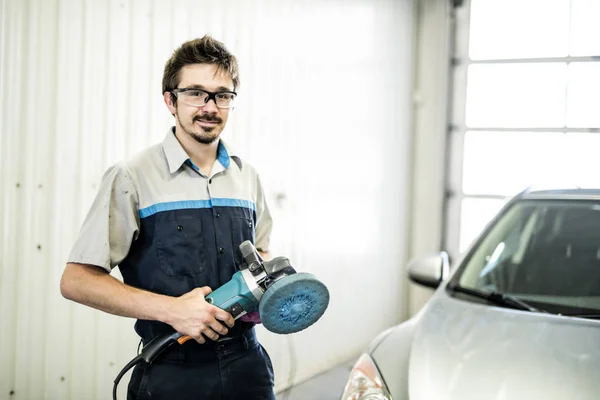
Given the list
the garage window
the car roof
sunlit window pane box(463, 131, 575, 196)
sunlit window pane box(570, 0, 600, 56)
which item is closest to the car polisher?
the car roof

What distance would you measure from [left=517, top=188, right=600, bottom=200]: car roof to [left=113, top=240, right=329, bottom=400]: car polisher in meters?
1.63

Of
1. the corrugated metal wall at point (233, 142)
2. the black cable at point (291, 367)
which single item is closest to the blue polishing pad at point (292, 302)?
the corrugated metal wall at point (233, 142)

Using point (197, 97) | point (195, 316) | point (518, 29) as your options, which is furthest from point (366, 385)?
point (518, 29)

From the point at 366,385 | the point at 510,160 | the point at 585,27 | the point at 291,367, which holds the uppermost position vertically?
the point at 585,27

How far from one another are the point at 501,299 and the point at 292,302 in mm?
1178

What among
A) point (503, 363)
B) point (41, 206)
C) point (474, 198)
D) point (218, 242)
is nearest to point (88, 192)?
point (41, 206)

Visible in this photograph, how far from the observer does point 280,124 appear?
5152mm

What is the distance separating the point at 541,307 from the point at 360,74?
3866 mm

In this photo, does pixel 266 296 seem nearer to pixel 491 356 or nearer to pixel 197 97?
pixel 197 97

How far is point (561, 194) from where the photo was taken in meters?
3.43

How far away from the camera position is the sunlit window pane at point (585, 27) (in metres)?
6.76

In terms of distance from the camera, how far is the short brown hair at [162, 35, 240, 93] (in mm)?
2287

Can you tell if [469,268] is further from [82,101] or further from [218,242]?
[82,101]

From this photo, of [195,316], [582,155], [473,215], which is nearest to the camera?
[195,316]
